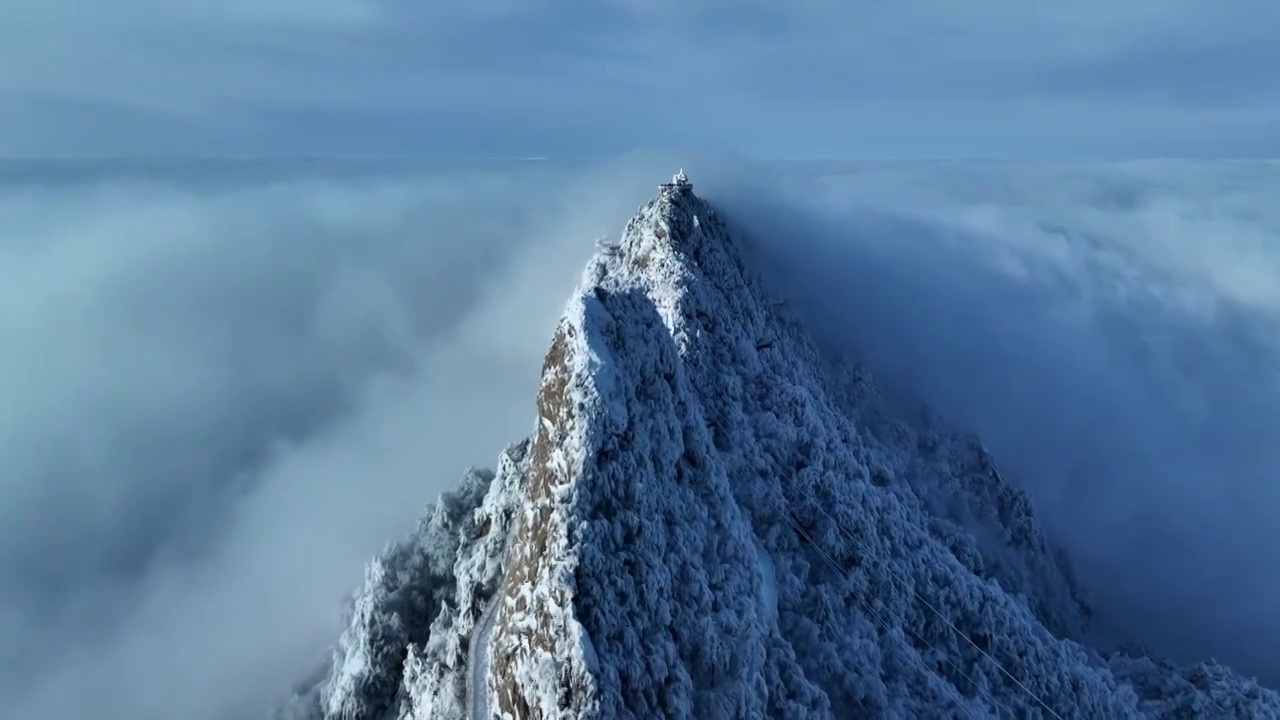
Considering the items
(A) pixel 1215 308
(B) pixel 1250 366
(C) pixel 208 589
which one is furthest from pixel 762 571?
(A) pixel 1215 308

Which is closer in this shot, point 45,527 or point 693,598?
point 693,598

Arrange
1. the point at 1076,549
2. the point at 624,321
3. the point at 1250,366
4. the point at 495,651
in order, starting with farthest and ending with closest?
the point at 1250,366 → the point at 1076,549 → the point at 624,321 → the point at 495,651

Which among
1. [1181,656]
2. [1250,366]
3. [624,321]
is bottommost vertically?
[1181,656]

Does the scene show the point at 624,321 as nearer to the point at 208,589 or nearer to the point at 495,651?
the point at 495,651

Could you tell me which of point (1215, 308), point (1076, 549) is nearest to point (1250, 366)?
point (1215, 308)

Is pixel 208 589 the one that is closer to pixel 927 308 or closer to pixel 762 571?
pixel 762 571

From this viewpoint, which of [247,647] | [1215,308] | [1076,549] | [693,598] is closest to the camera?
[693,598]

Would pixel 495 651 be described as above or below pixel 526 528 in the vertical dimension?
below
